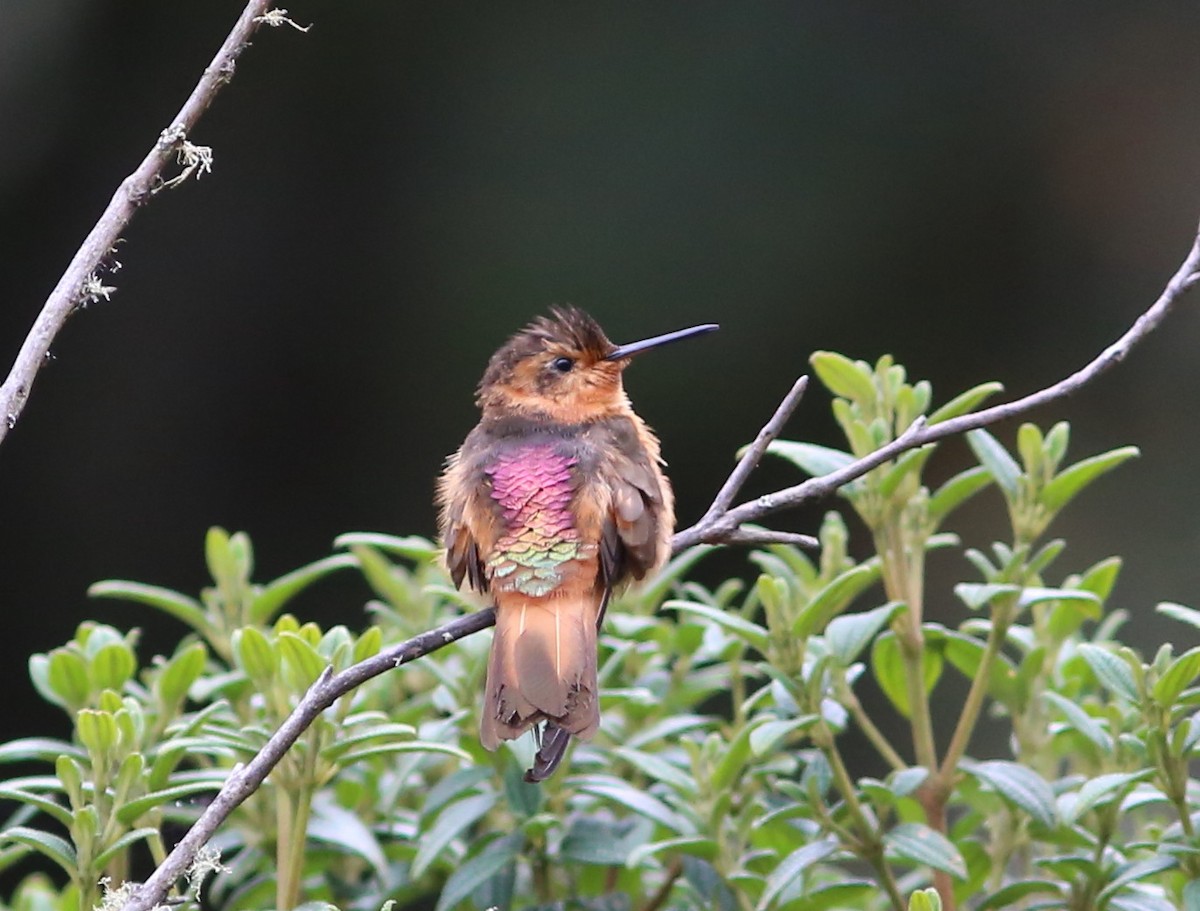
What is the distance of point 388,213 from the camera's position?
5922mm

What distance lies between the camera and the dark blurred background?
564 cm

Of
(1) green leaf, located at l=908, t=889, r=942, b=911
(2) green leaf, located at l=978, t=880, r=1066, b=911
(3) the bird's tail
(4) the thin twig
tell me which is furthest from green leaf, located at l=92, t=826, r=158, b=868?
(2) green leaf, located at l=978, t=880, r=1066, b=911

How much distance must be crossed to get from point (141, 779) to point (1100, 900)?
1.27 meters

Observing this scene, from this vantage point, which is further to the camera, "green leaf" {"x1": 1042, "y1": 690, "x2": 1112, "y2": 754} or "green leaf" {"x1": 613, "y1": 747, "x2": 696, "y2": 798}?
"green leaf" {"x1": 613, "y1": 747, "x2": 696, "y2": 798}

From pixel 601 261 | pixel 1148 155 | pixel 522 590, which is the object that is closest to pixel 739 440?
pixel 601 261

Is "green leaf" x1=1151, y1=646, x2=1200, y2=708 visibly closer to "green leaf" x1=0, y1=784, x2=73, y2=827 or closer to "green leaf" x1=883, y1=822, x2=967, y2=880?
"green leaf" x1=883, y1=822, x2=967, y2=880

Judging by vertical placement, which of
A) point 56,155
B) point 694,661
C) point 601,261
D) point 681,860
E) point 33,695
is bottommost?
point 33,695

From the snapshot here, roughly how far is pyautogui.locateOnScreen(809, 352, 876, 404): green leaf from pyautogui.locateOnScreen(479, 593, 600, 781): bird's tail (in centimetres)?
54

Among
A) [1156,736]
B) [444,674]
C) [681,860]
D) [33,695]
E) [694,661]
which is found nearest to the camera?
[1156,736]

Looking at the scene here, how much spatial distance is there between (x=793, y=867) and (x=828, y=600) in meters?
0.37

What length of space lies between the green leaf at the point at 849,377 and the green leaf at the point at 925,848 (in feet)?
2.26

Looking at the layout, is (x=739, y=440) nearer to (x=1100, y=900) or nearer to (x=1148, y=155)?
(x=1148, y=155)

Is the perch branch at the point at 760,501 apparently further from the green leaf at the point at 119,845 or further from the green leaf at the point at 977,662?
the green leaf at the point at 977,662

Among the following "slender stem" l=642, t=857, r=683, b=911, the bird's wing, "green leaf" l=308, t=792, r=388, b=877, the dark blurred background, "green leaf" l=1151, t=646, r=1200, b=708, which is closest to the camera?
"green leaf" l=1151, t=646, r=1200, b=708
